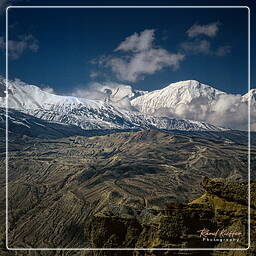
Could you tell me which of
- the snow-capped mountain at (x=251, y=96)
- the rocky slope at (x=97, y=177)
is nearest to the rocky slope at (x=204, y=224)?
the snow-capped mountain at (x=251, y=96)

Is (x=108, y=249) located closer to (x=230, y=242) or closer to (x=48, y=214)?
(x=230, y=242)

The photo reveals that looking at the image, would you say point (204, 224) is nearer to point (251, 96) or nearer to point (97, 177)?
point (251, 96)

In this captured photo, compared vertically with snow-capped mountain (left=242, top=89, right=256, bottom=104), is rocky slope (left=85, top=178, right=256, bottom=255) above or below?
below

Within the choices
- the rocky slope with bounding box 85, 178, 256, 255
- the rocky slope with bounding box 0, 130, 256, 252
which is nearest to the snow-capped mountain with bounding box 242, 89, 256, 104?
the rocky slope with bounding box 85, 178, 256, 255

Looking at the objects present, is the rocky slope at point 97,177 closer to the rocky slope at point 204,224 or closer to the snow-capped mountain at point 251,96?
the snow-capped mountain at point 251,96

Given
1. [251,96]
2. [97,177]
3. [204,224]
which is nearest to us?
[204,224]

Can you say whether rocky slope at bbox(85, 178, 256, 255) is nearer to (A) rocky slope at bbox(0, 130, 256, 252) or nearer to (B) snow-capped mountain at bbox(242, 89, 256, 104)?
(B) snow-capped mountain at bbox(242, 89, 256, 104)

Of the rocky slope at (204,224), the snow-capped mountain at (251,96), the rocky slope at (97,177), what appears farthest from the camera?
the rocky slope at (97,177)

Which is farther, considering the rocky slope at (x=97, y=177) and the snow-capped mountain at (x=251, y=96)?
the rocky slope at (x=97, y=177)

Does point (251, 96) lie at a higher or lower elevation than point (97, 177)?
higher

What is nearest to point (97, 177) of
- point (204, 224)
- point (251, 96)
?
point (251, 96)

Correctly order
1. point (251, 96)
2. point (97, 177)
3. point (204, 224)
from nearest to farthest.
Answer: point (204, 224)
point (251, 96)
point (97, 177)
